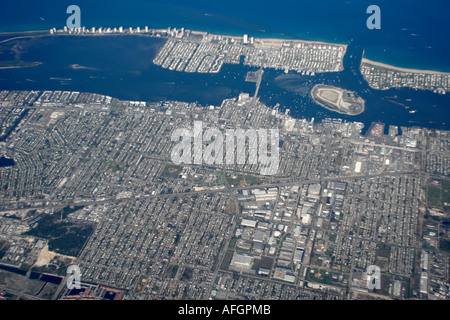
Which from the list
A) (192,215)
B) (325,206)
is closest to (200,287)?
(192,215)

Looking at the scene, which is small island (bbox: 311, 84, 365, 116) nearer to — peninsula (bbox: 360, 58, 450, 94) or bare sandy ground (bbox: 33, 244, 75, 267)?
peninsula (bbox: 360, 58, 450, 94)

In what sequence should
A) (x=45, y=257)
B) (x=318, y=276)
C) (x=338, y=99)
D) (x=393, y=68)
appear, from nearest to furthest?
(x=318, y=276)
(x=45, y=257)
(x=338, y=99)
(x=393, y=68)

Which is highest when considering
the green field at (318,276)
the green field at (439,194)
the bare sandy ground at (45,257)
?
the green field at (439,194)

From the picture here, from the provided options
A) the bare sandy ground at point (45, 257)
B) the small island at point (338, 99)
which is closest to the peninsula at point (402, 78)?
the small island at point (338, 99)

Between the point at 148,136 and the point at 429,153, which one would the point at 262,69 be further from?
the point at 429,153

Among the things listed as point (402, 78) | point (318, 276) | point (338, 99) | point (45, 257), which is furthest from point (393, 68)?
point (45, 257)

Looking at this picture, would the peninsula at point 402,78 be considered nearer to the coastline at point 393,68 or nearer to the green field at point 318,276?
the coastline at point 393,68

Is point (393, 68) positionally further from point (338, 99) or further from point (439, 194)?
point (439, 194)
